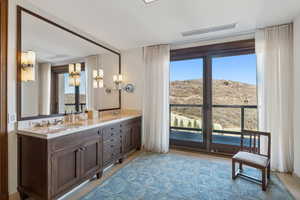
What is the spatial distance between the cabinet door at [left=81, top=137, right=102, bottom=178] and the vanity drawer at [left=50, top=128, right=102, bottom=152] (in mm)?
76

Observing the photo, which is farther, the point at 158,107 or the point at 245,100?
the point at 158,107

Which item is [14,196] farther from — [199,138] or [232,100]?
[232,100]

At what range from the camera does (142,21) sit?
2.58m

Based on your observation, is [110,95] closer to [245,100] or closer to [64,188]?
[64,188]

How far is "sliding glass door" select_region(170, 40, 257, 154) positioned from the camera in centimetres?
328

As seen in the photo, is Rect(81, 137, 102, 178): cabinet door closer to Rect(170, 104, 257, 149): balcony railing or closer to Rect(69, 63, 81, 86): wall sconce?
Rect(69, 63, 81, 86): wall sconce

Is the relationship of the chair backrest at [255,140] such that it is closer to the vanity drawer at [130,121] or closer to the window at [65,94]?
the vanity drawer at [130,121]

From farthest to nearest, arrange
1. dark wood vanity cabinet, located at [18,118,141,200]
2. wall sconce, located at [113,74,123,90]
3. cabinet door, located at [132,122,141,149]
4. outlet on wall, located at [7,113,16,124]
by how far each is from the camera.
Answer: wall sconce, located at [113,74,123,90] < cabinet door, located at [132,122,141,149] < outlet on wall, located at [7,113,16,124] < dark wood vanity cabinet, located at [18,118,141,200]

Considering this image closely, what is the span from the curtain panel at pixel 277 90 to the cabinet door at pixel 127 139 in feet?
8.56

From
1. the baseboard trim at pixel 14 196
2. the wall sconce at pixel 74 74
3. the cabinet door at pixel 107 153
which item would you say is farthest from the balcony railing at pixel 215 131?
the baseboard trim at pixel 14 196

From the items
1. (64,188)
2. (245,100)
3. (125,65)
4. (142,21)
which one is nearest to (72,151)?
(64,188)

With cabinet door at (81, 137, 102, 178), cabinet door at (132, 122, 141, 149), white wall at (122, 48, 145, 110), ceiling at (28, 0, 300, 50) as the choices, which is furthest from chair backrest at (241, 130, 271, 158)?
cabinet door at (81, 137, 102, 178)

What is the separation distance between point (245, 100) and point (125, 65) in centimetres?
302

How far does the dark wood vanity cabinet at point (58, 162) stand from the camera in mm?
1734
